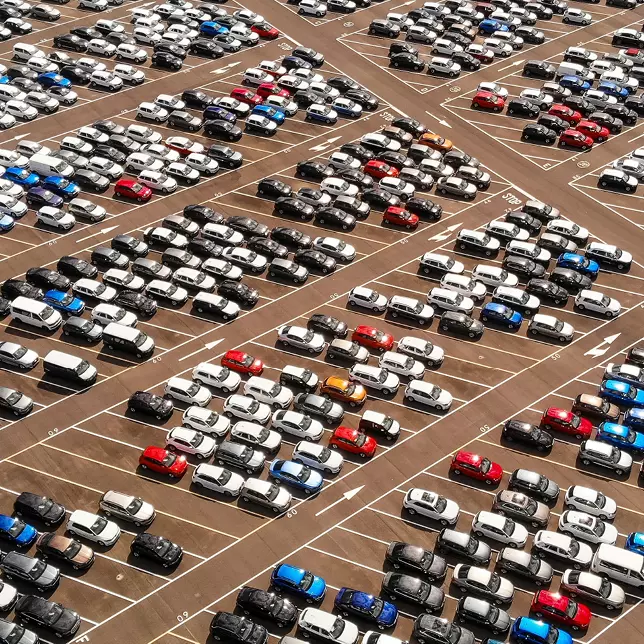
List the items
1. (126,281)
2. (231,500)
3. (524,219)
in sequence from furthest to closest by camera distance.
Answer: (524,219)
(126,281)
(231,500)

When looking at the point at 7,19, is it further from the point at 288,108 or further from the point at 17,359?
the point at 17,359

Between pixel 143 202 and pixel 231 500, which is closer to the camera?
pixel 231 500

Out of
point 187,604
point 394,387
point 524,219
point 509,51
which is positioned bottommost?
point 187,604

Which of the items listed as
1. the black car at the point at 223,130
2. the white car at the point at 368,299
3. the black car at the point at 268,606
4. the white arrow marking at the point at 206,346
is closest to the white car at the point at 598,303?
the white car at the point at 368,299

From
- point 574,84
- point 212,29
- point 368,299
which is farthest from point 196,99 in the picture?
point 574,84

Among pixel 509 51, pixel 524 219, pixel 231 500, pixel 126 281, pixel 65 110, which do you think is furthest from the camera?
pixel 509 51

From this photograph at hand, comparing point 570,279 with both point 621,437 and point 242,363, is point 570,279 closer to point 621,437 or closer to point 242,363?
point 621,437

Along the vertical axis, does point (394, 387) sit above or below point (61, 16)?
below

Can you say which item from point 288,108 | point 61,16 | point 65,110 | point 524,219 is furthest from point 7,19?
point 524,219

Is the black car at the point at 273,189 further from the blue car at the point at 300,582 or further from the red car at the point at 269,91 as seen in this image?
the blue car at the point at 300,582
